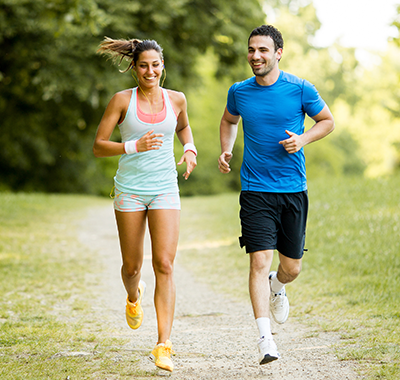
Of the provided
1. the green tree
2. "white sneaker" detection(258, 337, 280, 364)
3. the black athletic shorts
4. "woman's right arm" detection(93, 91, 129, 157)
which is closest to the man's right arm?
the black athletic shorts

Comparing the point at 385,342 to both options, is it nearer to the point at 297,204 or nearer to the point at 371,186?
the point at 297,204

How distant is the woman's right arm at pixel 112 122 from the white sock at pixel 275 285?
6.33 feet

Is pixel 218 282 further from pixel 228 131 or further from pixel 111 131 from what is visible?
pixel 111 131

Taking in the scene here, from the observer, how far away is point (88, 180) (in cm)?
3375

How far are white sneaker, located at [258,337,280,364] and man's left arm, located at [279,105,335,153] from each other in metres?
1.45

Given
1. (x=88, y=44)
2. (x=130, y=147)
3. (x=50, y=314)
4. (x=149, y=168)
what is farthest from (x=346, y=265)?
(x=88, y=44)

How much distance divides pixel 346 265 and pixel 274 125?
4.40 m

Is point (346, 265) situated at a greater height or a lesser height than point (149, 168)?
lesser

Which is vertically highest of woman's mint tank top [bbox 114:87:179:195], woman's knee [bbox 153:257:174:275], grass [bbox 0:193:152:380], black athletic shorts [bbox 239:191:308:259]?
woman's mint tank top [bbox 114:87:179:195]

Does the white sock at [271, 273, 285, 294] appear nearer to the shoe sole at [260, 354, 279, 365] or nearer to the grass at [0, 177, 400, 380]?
the grass at [0, 177, 400, 380]

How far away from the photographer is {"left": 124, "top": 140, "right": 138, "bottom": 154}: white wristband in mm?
4258

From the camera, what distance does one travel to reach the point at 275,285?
5.26 m

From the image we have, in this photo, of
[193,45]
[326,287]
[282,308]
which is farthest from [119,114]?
[193,45]

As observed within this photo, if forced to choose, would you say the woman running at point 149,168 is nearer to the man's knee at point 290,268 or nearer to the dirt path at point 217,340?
the dirt path at point 217,340
